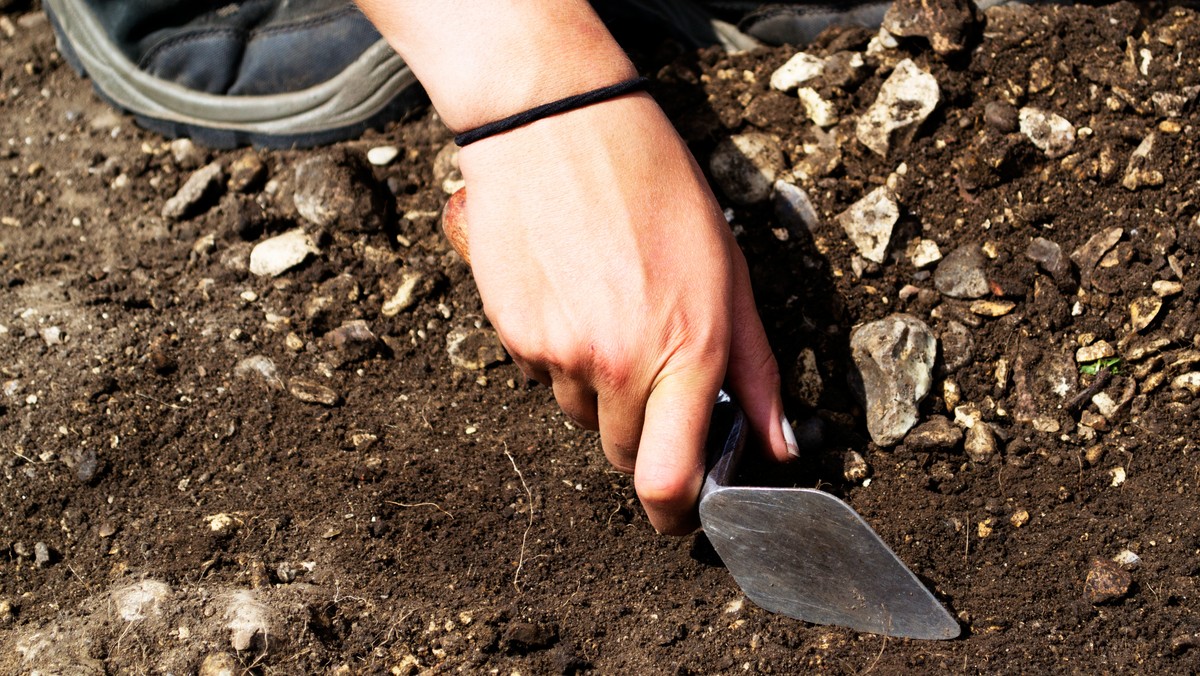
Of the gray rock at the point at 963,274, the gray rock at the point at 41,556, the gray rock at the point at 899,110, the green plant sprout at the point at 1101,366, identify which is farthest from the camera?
the gray rock at the point at 899,110

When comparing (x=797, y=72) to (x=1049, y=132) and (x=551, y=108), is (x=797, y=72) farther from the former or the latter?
(x=551, y=108)

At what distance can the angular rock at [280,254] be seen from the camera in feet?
7.11

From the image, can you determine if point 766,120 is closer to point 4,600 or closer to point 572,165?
point 572,165

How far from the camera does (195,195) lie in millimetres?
2301

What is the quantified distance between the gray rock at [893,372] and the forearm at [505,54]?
2.35 feet

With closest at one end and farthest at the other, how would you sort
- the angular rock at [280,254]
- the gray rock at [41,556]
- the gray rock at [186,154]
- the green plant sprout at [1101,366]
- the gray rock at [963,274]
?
1. the gray rock at [41,556]
2. the green plant sprout at [1101,366]
3. the gray rock at [963,274]
4. the angular rock at [280,254]
5. the gray rock at [186,154]

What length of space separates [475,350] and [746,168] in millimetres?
719

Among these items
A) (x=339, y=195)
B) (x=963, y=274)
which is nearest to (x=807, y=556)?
(x=963, y=274)

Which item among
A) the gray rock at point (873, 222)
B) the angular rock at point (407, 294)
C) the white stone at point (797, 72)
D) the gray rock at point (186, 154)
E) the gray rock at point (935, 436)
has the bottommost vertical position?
the gray rock at point (935, 436)

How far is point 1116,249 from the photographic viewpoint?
6.23ft

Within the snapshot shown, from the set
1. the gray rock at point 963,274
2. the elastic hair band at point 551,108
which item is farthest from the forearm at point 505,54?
the gray rock at point 963,274

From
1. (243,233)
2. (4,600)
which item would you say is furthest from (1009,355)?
(4,600)

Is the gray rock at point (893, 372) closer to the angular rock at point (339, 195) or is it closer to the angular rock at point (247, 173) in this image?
the angular rock at point (339, 195)

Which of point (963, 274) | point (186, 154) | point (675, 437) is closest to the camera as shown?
point (675, 437)
